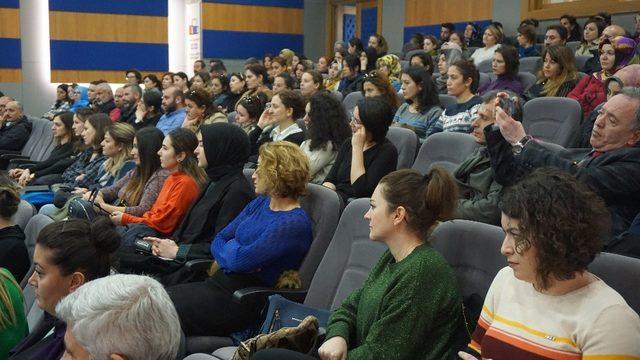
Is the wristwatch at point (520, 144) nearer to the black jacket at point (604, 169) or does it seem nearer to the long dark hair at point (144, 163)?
the black jacket at point (604, 169)

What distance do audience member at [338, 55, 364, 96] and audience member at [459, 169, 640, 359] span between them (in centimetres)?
540

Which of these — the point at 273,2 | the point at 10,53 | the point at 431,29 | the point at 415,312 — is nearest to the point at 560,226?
the point at 415,312

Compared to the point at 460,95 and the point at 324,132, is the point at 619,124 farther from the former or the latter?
the point at 460,95

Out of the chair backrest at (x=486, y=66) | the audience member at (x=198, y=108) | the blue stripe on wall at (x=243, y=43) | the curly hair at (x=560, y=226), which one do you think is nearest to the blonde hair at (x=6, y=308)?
the curly hair at (x=560, y=226)

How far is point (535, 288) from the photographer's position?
5.17 feet

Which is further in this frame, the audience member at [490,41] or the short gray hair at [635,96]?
the audience member at [490,41]

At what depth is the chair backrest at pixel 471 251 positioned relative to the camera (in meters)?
1.92

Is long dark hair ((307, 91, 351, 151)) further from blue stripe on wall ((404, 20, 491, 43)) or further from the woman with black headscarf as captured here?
blue stripe on wall ((404, 20, 491, 43))

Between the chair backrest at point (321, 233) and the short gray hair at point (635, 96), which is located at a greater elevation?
the short gray hair at point (635, 96)

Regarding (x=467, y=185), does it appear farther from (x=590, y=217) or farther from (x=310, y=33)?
(x=310, y=33)

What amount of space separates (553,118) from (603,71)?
1075mm

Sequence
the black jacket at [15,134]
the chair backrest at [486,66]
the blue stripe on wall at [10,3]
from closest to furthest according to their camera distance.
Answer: the black jacket at [15,134] < the chair backrest at [486,66] < the blue stripe on wall at [10,3]

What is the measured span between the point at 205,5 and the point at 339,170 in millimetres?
9240

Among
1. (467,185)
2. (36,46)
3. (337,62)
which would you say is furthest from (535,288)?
(36,46)
